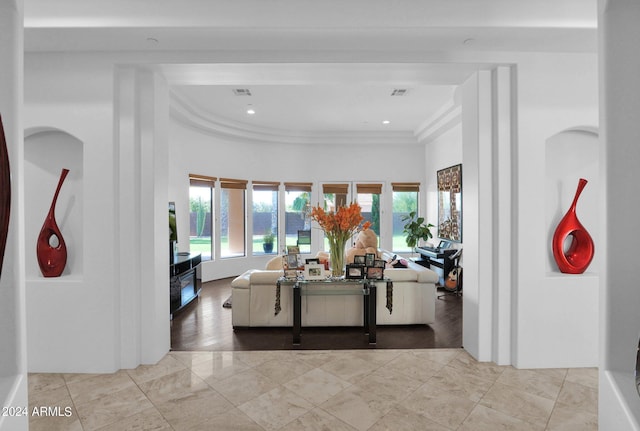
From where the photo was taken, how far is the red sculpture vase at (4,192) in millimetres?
1315

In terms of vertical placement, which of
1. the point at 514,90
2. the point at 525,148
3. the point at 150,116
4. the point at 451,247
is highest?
the point at 514,90

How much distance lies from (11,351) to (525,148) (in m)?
3.66

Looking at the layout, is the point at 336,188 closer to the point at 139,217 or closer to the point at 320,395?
the point at 139,217

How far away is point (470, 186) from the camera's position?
3.06 metres

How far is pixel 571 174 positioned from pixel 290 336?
333 centimetres

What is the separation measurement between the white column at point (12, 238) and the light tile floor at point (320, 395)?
0.98 m

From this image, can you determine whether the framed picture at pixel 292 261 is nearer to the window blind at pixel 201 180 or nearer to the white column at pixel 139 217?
the white column at pixel 139 217

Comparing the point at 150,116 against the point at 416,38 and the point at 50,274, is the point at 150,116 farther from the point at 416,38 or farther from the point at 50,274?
the point at 416,38

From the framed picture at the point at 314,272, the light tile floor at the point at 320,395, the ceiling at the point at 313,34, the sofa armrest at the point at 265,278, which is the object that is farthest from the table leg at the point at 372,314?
the ceiling at the point at 313,34

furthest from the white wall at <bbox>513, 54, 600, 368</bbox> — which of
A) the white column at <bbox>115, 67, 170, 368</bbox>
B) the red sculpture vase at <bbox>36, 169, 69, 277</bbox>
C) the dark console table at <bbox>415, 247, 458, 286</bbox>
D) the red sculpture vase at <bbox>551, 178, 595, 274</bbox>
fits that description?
the red sculpture vase at <bbox>36, 169, 69, 277</bbox>

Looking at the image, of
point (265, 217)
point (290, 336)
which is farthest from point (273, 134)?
point (290, 336)

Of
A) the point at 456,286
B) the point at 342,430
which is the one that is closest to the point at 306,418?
the point at 342,430

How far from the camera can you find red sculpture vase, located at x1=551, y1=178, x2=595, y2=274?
2.85 metres

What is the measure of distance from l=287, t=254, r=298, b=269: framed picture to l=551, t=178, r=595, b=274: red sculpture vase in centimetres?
252
